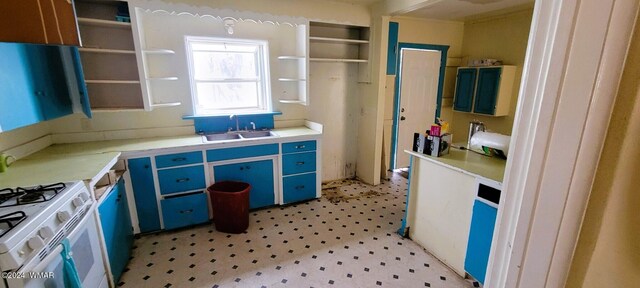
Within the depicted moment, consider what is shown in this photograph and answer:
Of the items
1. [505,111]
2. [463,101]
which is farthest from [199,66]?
[505,111]

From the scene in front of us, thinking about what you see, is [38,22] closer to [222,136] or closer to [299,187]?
[222,136]

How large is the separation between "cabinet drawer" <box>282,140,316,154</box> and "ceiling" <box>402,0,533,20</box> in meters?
1.93

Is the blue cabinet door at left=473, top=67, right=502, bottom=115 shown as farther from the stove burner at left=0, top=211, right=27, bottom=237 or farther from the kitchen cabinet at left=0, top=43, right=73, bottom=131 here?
the kitchen cabinet at left=0, top=43, right=73, bottom=131

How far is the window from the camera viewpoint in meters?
3.01

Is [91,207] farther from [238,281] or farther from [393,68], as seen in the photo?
[393,68]

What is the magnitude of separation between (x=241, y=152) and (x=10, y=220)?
1750 millimetres

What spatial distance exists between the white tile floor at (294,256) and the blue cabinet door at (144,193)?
0.46 ft

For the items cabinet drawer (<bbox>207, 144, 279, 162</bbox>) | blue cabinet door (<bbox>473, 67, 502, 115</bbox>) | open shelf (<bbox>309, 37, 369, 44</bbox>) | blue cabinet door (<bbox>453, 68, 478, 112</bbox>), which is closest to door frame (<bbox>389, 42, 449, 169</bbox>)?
blue cabinet door (<bbox>453, 68, 478, 112</bbox>)

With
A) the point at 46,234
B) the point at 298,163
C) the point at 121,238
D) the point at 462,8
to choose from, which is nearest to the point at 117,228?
the point at 121,238

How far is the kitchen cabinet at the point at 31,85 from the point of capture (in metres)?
1.57

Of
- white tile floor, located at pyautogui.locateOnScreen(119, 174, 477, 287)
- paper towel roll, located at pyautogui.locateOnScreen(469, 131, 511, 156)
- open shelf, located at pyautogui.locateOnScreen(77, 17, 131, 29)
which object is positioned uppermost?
open shelf, located at pyautogui.locateOnScreen(77, 17, 131, 29)

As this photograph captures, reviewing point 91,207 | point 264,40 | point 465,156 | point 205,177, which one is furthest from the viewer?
point 264,40

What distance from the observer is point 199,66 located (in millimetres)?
3023

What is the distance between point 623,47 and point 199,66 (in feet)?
10.8
